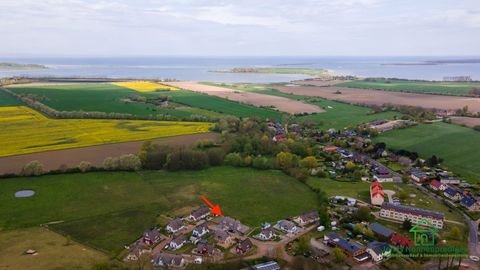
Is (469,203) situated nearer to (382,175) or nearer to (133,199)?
(382,175)

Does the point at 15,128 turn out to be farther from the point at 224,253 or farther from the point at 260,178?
the point at 224,253

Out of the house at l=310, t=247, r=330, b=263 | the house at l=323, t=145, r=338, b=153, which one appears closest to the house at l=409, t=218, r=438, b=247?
the house at l=310, t=247, r=330, b=263

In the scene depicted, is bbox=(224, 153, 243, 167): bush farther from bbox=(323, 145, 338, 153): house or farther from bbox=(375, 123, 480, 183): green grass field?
bbox=(375, 123, 480, 183): green grass field

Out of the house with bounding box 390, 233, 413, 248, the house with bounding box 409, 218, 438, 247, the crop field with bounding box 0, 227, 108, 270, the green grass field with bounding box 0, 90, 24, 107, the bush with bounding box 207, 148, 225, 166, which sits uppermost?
the green grass field with bounding box 0, 90, 24, 107

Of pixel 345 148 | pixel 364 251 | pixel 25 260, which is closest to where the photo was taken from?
pixel 25 260

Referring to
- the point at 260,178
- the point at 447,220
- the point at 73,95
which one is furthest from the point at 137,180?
the point at 73,95

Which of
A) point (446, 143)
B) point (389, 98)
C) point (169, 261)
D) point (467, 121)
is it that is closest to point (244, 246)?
point (169, 261)
